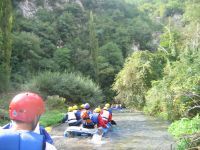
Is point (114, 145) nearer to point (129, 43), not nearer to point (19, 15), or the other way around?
point (19, 15)

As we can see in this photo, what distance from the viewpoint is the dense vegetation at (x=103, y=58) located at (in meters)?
21.3

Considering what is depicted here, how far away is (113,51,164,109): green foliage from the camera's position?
28516mm

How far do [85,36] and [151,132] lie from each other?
4371cm

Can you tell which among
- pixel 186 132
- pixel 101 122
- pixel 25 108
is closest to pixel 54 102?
pixel 101 122

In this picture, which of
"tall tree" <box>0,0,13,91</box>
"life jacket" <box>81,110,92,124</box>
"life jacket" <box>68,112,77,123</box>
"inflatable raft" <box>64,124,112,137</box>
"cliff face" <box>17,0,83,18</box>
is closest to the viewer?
"inflatable raft" <box>64,124,112,137</box>

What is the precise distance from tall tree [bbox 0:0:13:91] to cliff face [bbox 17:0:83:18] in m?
28.8

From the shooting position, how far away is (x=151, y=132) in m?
16.9

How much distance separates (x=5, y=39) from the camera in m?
26.2

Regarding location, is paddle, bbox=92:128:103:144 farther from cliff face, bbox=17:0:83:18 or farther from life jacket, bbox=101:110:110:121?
cliff face, bbox=17:0:83:18

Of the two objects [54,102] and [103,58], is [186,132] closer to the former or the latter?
[54,102]

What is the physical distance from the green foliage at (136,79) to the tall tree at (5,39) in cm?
805

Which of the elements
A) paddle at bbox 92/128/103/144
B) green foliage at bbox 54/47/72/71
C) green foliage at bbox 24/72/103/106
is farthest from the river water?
green foliage at bbox 54/47/72/71

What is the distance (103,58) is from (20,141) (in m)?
49.5

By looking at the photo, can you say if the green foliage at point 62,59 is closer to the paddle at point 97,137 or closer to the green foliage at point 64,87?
the green foliage at point 64,87
